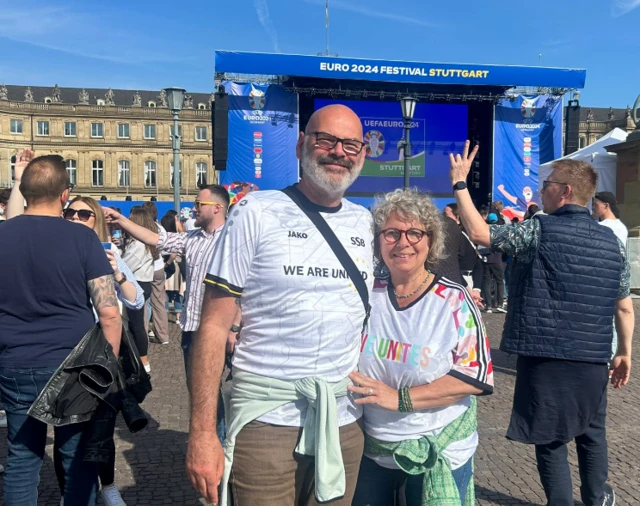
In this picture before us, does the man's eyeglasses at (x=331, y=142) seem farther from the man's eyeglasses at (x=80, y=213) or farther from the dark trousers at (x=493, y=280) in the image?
the dark trousers at (x=493, y=280)

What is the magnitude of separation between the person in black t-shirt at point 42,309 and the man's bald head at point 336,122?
1262 mm

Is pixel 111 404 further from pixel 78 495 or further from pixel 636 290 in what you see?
pixel 636 290

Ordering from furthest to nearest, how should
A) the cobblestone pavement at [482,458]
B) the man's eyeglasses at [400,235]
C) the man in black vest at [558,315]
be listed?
the cobblestone pavement at [482,458], the man in black vest at [558,315], the man's eyeglasses at [400,235]

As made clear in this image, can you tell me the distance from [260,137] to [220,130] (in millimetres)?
1520

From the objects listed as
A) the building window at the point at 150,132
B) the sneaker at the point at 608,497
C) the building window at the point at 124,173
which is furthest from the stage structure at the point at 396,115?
the building window at the point at 124,173

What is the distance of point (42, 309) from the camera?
253 cm

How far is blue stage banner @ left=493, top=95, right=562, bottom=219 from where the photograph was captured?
22000 mm

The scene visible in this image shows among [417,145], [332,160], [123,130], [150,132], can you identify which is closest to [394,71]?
[417,145]

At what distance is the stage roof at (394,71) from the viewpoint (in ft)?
62.2

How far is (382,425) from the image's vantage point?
2029 mm

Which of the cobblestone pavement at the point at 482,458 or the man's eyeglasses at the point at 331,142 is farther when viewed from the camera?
the cobblestone pavement at the point at 482,458

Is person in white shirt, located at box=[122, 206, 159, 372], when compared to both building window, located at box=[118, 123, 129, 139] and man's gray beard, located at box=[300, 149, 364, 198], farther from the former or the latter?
building window, located at box=[118, 123, 129, 139]

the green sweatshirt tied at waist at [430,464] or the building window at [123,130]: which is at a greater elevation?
the building window at [123,130]

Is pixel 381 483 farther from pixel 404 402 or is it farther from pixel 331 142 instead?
pixel 331 142
